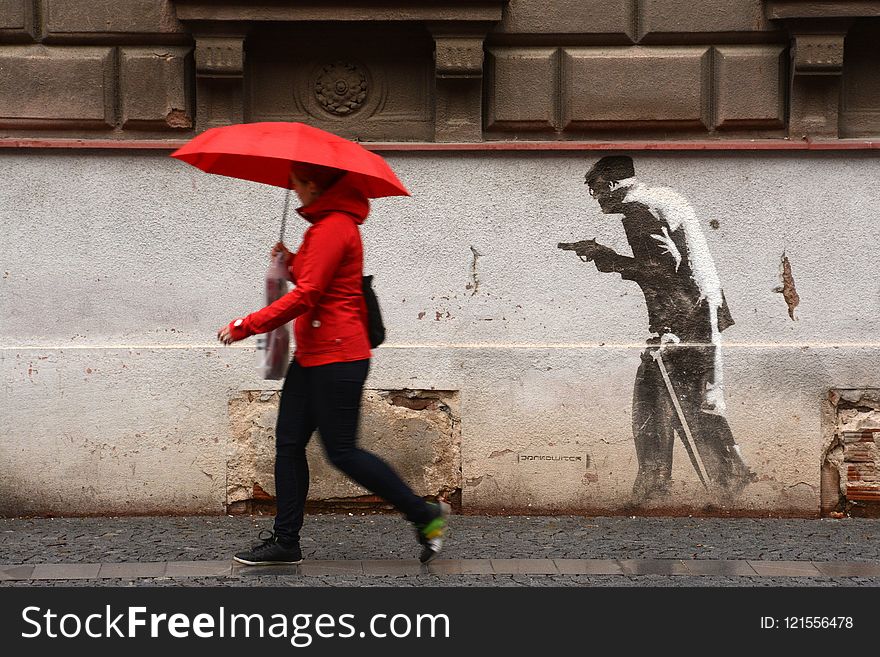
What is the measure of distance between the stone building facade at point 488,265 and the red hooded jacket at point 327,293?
1.40 m

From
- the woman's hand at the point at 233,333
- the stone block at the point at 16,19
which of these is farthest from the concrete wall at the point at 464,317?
the woman's hand at the point at 233,333

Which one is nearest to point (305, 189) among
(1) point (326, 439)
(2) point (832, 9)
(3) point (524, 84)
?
(1) point (326, 439)

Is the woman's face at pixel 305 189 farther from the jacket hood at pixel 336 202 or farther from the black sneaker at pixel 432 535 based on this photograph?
the black sneaker at pixel 432 535

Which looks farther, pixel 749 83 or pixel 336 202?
pixel 749 83

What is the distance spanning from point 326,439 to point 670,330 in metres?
2.31

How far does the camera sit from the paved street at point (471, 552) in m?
5.43

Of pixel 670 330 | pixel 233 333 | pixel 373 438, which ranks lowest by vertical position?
pixel 373 438

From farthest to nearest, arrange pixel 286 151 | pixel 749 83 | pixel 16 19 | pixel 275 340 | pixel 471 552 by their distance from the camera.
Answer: pixel 749 83, pixel 16 19, pixel 471 552, pixel 275 340, pixel 286 151

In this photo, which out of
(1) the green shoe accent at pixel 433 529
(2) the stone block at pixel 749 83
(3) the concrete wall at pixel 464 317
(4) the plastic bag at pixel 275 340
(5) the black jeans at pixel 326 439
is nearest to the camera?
(5) the black jeans at pixel 326 439

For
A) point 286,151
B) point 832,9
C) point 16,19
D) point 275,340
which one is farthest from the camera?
point 16,19

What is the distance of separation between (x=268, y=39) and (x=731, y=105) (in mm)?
2538

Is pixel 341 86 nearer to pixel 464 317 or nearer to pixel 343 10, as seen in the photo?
pixel 343 10

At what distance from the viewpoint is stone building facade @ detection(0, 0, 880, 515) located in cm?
676

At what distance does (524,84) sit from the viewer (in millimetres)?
6879
